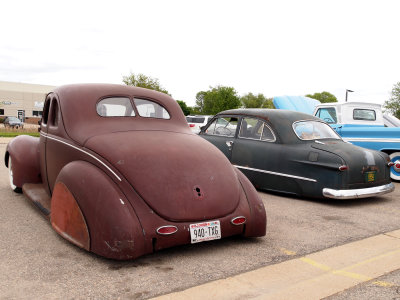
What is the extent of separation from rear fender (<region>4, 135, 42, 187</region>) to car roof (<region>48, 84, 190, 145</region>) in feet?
3.57

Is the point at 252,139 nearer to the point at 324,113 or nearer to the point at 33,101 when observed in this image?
the point at 324,113

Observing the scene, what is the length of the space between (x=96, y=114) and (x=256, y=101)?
91.7 m

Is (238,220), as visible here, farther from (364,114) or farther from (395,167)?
(364,114)

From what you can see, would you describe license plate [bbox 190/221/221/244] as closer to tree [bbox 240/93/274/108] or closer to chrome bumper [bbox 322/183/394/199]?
chrome bumper [bbox 322/183/394/199]

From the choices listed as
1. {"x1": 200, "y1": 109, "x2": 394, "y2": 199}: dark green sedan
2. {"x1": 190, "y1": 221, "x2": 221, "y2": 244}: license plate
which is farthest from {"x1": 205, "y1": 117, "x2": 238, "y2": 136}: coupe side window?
{"x1": 190, "y1": 221, "x2": 221, "y2": 244}: license plate

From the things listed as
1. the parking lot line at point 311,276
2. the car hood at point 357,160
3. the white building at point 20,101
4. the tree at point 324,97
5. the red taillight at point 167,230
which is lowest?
the parking lot line at point 311,276

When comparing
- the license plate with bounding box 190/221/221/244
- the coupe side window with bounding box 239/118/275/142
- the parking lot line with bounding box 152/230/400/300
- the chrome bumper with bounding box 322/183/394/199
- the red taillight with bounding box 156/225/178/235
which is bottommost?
the parking lot line with bounding box 152/230/400/300

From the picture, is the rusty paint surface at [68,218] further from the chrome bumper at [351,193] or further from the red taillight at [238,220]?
the chrome bumper at [351,193]

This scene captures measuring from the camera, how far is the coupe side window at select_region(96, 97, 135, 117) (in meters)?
4.62

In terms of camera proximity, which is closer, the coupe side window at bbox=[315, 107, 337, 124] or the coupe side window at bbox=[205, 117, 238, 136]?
the coupe side window at bbox=[205, 117, 238, 136]

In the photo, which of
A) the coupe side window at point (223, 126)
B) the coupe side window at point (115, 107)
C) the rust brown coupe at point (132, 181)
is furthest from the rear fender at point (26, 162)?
the coupe side window at point (223, 126)

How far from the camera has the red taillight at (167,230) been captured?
340 cm

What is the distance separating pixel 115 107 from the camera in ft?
15.4

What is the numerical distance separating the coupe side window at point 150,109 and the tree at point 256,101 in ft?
289
